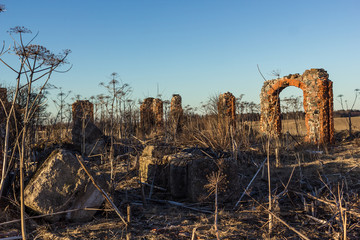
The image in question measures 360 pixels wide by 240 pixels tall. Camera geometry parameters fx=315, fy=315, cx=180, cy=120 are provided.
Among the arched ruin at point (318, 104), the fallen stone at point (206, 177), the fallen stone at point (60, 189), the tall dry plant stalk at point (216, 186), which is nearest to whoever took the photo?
the tall dry plant stalk at point (216, 186)

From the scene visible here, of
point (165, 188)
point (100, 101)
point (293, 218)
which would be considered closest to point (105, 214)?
point (165, 188)

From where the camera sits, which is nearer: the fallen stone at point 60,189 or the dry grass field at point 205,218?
the dry grass field at point 205,218

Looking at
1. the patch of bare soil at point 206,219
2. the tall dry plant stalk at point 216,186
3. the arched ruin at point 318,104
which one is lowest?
the patch of bare soil at point 206,219

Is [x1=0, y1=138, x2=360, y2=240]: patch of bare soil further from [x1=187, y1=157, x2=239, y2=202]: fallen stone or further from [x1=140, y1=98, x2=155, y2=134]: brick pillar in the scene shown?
[x1=140, y1=98, x2=155, y2=134]: brick pillar

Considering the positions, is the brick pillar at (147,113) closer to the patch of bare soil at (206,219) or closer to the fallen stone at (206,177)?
the patch of bare soil at (206,219)

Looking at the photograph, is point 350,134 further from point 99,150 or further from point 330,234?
point 330,234

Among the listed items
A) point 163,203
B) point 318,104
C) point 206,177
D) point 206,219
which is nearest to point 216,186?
point 206,219

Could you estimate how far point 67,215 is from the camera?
10.2 ft

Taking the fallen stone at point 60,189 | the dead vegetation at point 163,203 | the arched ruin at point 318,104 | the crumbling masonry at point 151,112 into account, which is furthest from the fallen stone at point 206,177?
the crumbling masonry at point 151,112

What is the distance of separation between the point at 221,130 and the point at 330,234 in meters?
3.35

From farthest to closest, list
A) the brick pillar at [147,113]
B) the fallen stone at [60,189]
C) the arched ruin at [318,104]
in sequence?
the brick pillar at [147,113] < the arched ruin at [318,104] < the fallen stone at [60,189]

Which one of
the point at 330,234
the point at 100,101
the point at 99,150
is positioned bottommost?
the point at 330,234

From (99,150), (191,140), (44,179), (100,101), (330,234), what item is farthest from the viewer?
(99,150)

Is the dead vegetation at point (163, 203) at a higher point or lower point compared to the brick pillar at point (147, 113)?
lower
